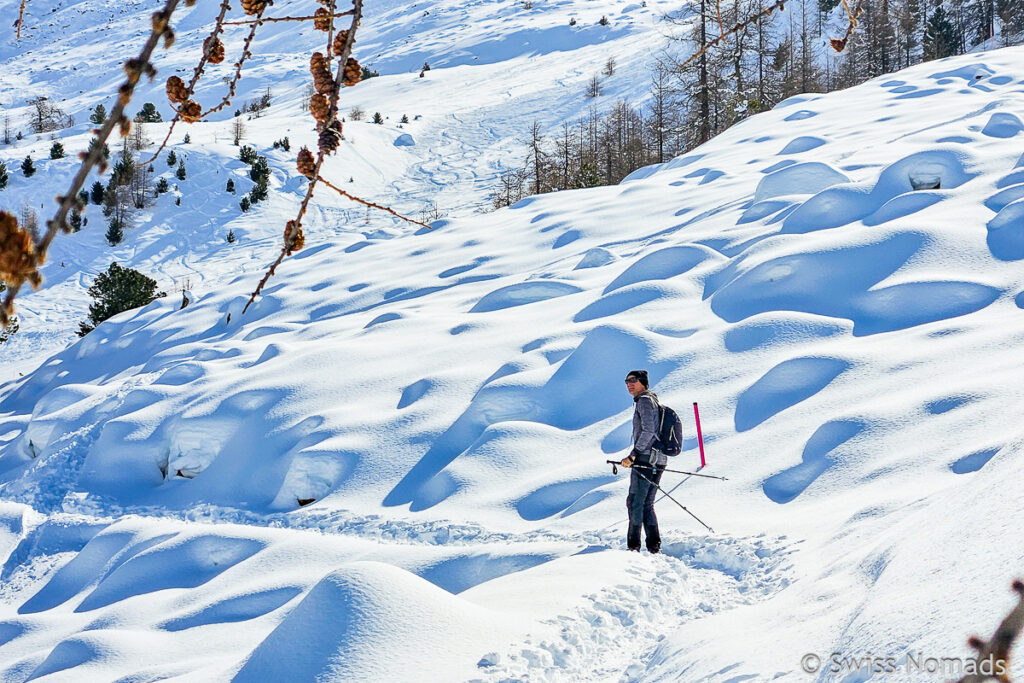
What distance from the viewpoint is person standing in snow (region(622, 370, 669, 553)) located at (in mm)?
5367

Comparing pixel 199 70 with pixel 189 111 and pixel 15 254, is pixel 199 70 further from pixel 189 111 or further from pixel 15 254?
pixel 15 254

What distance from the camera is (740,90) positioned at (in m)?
25.1

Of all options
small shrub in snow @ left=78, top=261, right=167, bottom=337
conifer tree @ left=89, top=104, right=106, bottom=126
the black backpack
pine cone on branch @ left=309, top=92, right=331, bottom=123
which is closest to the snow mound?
the black backpack

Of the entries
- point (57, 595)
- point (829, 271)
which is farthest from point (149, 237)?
point (829, 271)

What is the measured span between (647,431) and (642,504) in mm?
512

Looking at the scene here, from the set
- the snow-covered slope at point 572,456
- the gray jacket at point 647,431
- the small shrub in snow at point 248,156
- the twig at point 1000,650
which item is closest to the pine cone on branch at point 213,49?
the twig at point 1000,650

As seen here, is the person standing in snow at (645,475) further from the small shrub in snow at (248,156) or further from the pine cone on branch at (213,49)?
the small shrub in snow at (248,156)

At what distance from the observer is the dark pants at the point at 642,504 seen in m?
5.37

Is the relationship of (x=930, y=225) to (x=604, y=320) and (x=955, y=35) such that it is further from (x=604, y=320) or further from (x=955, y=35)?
(x=955, y=35)

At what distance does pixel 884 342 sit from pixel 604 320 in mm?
2931

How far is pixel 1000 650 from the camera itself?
18.0 inches

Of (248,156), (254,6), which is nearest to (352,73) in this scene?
(254,6)

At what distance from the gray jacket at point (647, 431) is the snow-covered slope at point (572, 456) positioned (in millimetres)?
626

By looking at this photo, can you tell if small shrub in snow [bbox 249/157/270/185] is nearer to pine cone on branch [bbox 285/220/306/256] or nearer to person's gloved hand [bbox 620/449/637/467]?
person's gloved hand [bbox 620/449/637/467]
